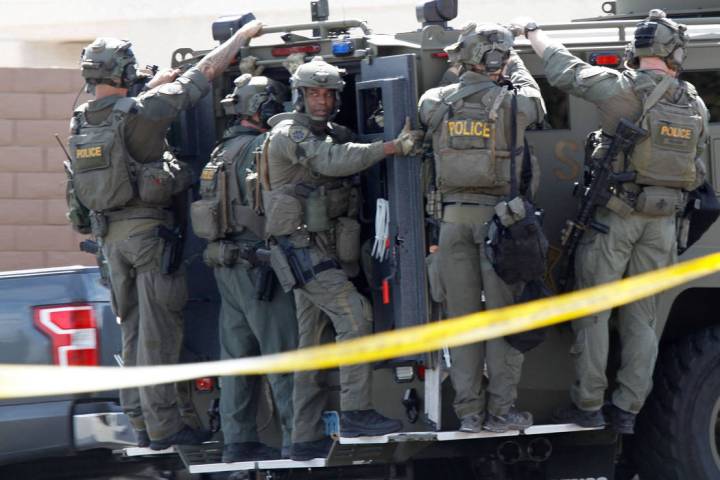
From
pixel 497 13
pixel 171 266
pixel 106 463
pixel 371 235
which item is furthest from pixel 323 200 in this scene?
pixel 497 13

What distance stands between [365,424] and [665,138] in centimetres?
183

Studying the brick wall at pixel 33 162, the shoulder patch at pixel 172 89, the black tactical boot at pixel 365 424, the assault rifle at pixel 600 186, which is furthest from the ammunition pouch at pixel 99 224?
the brick wall at pixel 33 162

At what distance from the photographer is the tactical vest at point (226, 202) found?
277 inches

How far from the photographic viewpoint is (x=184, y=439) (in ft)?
23.8

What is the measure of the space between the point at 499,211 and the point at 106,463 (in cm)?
288

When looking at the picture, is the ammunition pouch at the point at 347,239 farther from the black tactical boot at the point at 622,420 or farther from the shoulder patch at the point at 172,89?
the black tactical boot at the point at 622,420

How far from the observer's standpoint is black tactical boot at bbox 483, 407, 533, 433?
21.3 feet

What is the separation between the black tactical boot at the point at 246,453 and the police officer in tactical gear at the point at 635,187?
1432mm

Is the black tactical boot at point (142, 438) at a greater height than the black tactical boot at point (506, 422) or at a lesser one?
lesser

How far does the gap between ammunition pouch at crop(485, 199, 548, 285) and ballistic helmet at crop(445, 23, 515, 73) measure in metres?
0.63

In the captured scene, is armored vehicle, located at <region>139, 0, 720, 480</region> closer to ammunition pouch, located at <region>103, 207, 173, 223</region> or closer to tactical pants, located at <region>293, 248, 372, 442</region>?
tactical pants, located at <region>293, 248, 372, 442</region>

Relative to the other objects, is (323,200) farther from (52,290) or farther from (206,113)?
(52,290)

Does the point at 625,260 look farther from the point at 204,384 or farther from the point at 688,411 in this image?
the point at 204,384

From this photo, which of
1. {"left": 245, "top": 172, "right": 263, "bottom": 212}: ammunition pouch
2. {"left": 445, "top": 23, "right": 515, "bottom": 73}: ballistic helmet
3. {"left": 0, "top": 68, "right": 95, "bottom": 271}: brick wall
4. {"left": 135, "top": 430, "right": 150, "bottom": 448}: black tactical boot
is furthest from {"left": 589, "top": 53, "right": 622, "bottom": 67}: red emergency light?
{"left": 0, "top": 68, "right": 95, "bottom": 271}: brick wall
